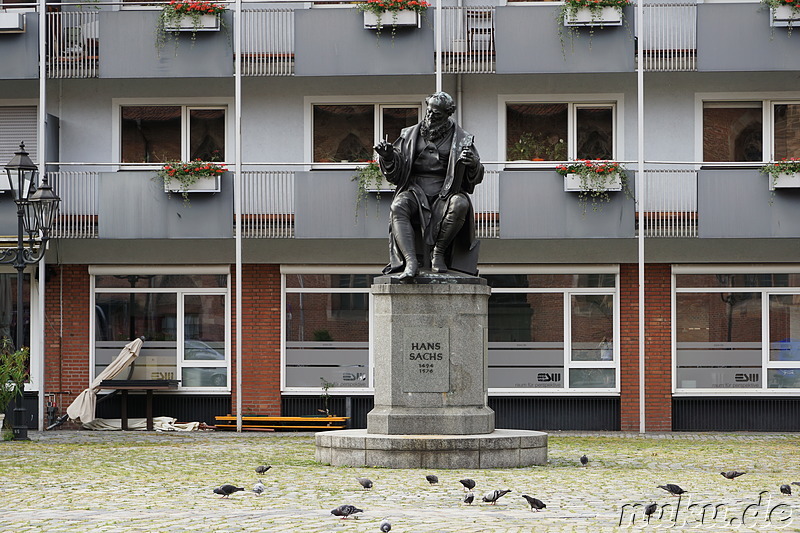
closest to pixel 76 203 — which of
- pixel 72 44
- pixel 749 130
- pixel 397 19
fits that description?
pixel 72 44

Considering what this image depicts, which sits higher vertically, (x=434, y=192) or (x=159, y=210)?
(x=159, y=210)

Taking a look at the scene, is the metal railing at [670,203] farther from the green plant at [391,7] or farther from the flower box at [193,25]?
the flower box at [193,25]

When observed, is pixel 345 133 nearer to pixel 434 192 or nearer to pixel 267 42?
pixel 267 42

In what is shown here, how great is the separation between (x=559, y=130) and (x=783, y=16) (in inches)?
170

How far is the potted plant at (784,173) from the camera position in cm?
2352

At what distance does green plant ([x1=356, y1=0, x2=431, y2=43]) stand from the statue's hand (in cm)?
1001

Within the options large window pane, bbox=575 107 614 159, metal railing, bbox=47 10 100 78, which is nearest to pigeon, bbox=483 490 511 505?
large window pane, bbox=575 107 614 159

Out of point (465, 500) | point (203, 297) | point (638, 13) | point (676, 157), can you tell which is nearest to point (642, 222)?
point (676, 157)

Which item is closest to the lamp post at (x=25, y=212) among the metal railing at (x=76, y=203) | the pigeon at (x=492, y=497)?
the metal railing at (x=76, y=203)

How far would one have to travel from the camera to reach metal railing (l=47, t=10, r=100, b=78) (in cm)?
2436

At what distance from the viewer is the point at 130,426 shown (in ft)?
80.7

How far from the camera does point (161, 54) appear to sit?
24.3 metres

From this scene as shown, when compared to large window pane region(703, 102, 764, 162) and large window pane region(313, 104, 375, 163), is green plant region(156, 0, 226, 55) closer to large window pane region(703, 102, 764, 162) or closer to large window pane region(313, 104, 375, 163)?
large window pane region(313, 104, 375, 163)

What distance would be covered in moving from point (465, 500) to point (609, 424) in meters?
14.7
